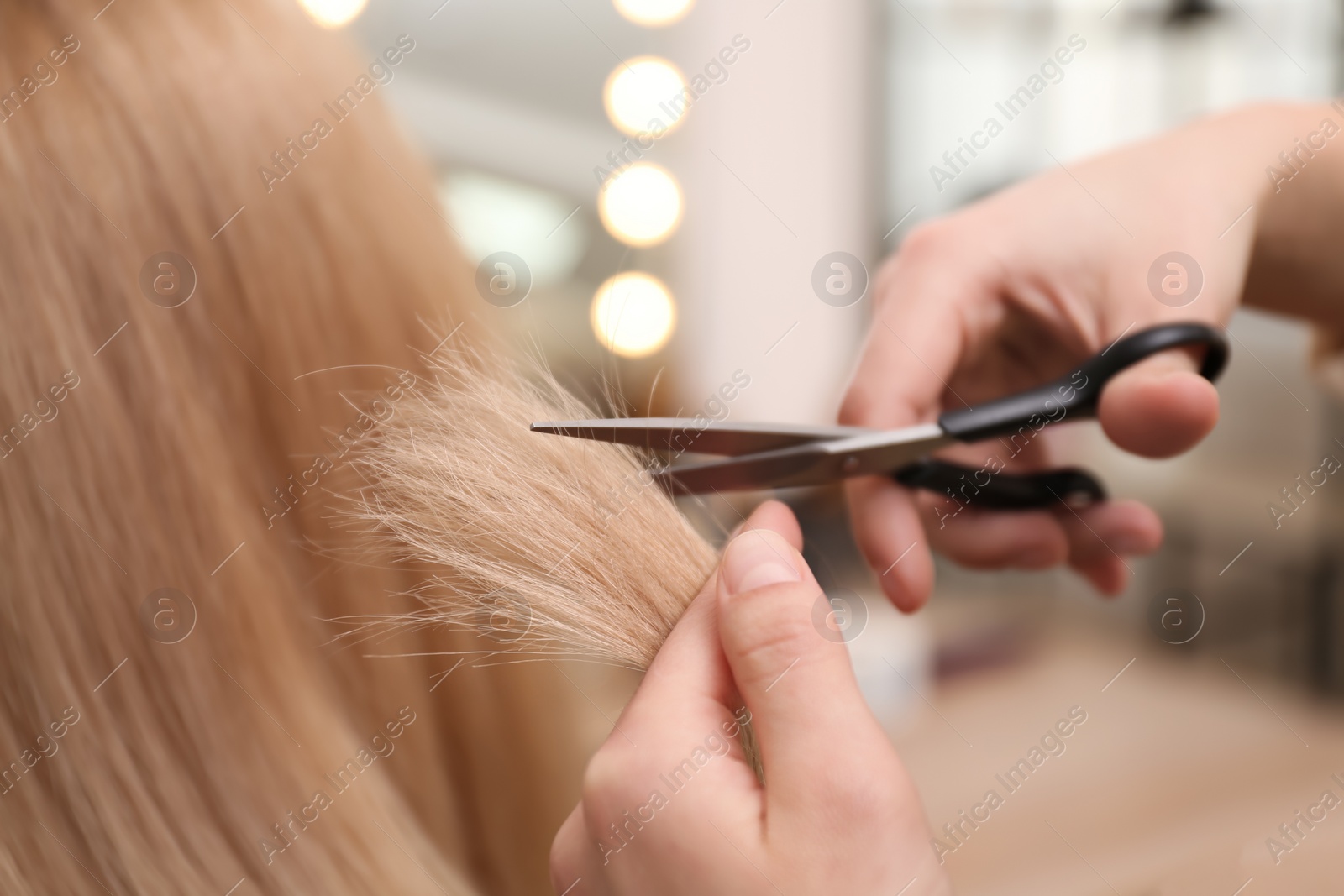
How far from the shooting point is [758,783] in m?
0.41

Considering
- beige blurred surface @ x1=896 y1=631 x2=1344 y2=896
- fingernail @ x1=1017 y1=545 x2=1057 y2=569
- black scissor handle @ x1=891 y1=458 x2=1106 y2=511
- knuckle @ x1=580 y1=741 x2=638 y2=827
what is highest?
knuckle @ x1=580 y1=741 x2=638 y2=827

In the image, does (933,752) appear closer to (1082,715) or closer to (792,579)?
(1082,715)

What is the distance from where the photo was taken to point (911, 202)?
2055mm

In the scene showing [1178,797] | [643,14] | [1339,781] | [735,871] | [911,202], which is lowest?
[1339,781]

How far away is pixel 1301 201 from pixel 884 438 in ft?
1.62

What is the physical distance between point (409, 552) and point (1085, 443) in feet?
5.51

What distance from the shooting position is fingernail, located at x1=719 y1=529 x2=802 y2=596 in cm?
41

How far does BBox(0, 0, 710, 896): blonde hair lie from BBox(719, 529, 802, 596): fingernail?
0.25 ft

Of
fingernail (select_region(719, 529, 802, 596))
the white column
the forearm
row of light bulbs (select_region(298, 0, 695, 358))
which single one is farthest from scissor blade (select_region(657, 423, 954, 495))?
the white column

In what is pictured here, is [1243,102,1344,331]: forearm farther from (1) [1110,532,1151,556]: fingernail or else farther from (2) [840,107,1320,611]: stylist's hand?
(1) [1110,532,1151,556]: fingernail

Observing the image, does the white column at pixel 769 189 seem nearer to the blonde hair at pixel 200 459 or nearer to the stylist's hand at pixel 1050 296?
the stylist's hand at pixel 1050 296

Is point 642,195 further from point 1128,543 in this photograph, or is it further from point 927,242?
point 1128,543

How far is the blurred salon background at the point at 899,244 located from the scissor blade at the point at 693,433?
0.69m

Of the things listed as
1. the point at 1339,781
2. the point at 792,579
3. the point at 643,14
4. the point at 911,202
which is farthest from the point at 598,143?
the point at 1339,781
